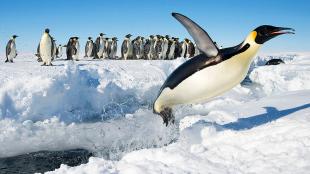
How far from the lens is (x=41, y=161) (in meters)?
6.76

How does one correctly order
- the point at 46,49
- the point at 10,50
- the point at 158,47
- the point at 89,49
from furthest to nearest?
the point at 158,47 < the point at 89,49 < the point at 10,50 < the point at 46,49

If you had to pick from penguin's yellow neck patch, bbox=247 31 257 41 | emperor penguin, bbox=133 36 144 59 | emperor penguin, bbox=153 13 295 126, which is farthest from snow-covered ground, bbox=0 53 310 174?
emperor penguin, bbox=133 36 144 59

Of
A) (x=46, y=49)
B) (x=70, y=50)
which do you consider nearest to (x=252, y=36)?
(x=46, y=49)

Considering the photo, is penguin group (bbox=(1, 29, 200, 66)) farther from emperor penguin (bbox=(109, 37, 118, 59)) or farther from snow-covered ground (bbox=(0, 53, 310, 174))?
snow-covered ground (bbox=(0, 53, 310, 174))

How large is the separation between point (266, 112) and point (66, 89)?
6.24 meters

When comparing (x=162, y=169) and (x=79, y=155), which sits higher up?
(x=162, y=169)

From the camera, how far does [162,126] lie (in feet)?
26.1

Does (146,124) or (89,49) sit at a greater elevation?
(89,49)

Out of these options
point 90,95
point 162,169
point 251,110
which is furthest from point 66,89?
point 162,169

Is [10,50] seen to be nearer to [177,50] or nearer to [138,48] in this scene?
[138,48]

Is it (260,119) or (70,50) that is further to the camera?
(70,50)

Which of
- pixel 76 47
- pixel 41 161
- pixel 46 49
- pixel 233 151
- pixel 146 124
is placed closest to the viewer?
pixel 233 151

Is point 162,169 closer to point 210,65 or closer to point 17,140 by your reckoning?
point 210,65

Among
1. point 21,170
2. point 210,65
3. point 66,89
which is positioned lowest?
point 21,170
